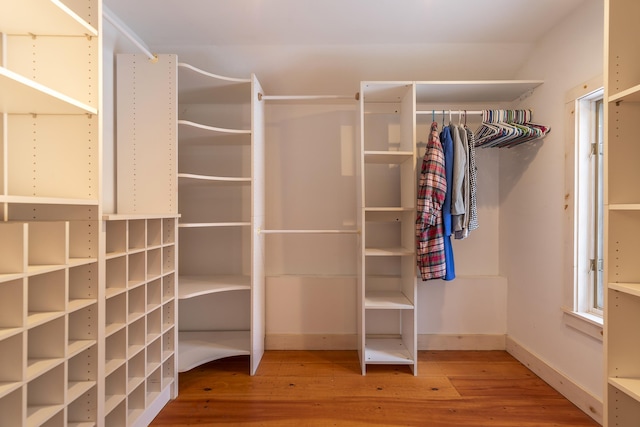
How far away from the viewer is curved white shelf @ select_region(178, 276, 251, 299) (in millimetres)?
2303

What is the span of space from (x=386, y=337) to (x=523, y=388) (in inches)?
39.1

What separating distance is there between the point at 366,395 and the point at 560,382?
1.24 metres

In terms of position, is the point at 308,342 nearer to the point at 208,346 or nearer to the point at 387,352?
the point at 387,352

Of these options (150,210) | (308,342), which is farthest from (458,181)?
(150,210)

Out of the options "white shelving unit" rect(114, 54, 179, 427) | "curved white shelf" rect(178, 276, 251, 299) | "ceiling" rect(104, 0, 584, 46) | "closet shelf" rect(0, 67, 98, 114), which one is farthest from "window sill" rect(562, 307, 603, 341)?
"closet shelf" rect(0, 67, 98, 114)

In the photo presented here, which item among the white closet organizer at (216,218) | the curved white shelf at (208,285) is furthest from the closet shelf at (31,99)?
the white closet organizer at (216,218)

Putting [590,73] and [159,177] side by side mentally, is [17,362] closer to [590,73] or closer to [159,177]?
[159,177]

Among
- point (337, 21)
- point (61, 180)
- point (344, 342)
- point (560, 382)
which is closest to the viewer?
point (61, 180)

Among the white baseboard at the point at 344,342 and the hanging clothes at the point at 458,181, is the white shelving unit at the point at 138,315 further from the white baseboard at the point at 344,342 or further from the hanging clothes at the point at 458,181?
the hanging clothes at the point at 458,181

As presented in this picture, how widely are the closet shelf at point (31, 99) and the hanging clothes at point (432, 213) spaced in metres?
1.87

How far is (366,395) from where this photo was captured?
2.20 metres

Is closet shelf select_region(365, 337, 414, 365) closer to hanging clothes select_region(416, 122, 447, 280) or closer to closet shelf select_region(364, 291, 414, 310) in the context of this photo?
closet shelf select_region(364, 291, 414, 310)

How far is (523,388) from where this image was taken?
7.50 feet

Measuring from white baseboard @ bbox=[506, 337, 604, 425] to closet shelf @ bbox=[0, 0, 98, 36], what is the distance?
3089mm
